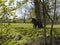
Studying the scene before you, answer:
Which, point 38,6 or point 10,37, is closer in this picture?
point 38,6

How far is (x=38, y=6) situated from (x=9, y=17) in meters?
0.67

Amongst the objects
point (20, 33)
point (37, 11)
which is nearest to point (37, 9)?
point (37, 11)

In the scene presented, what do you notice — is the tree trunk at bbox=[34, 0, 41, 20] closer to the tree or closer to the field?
the tree

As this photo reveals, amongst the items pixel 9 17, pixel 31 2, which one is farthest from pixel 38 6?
pixel 9 17

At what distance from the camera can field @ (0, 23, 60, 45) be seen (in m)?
5.49

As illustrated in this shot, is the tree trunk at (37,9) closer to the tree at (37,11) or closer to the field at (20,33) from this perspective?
the tree at (37,11)

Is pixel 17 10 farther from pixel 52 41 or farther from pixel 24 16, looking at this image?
pixel 52 41

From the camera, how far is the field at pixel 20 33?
549 centimetres

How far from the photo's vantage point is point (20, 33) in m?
5.64

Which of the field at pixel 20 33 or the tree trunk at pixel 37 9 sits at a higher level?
the tree trunk at pixel 37 9

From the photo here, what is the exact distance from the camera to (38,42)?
539 cm

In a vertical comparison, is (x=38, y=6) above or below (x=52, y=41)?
above

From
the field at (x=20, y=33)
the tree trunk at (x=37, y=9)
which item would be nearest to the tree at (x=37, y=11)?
the tree trunk at (x=37, y=9)

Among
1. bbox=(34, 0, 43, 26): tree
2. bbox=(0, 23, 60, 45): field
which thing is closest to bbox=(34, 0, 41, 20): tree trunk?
bbox=(34, 0, 43, 26): tree
